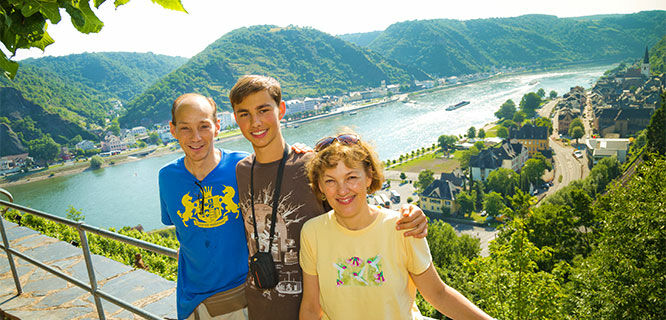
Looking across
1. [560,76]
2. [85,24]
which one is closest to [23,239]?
[85,24]

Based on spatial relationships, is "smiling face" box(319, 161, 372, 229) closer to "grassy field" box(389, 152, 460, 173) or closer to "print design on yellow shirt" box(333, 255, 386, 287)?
"print design on yellow shirt" box(333, 255, 386, 287)

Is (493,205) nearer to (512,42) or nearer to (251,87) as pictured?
(251,87)

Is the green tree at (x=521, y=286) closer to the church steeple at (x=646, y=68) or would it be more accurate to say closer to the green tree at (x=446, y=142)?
the green tree at (x=446, y=142)

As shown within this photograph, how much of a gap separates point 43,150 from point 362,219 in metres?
45.1

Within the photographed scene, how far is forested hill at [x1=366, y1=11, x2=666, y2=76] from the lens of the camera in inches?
3600

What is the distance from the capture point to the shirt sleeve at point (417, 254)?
2.84 ft

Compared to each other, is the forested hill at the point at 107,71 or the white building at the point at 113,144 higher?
the forested hill at the point at 107,71

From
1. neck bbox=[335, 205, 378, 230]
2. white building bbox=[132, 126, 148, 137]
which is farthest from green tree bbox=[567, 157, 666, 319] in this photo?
white building bbox=[132, 126, 148, 137]

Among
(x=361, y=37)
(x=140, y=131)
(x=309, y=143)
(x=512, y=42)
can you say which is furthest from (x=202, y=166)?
(x=361, y=37)

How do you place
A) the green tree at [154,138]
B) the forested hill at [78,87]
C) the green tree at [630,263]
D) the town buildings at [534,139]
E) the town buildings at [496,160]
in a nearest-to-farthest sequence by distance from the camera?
Result: the green tree at [630,263] → the town buildings at [496,160] → the town buildings at [534,139] → the forested hill at [78,87] → the green tree at [154,138]

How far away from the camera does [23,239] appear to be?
2.84m

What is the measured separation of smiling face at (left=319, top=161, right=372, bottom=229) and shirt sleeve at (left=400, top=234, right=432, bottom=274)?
0.38 ft

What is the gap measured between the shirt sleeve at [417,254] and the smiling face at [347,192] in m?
0.11

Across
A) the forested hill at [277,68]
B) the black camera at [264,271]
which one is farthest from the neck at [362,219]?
the forested hill at [277,68]
